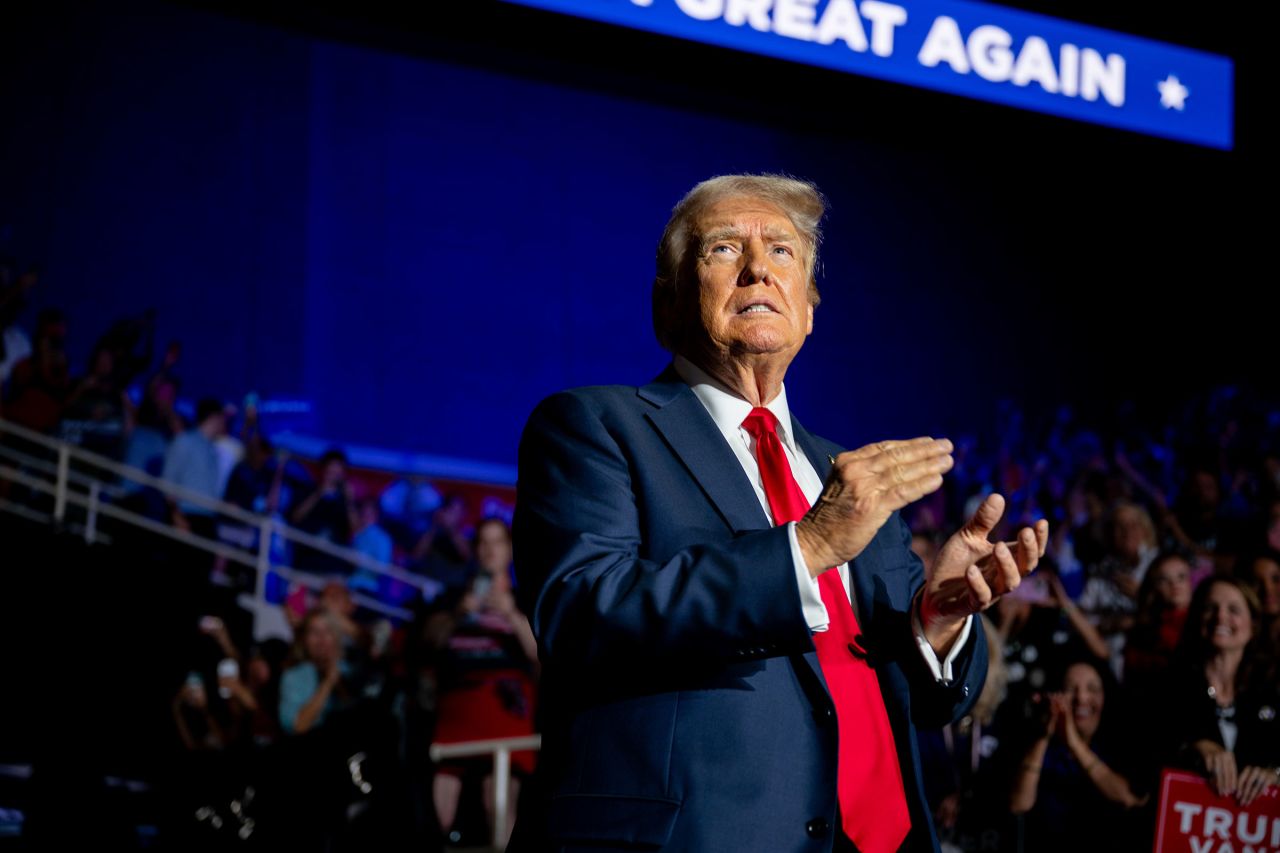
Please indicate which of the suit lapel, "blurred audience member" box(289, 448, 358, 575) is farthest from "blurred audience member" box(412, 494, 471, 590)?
the suit lapel

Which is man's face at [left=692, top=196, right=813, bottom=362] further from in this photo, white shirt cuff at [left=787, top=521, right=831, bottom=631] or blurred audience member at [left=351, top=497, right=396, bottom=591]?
blurred audience member at [left=351, top=497, right=396, bottom=591]

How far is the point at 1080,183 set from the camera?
8.02 meters

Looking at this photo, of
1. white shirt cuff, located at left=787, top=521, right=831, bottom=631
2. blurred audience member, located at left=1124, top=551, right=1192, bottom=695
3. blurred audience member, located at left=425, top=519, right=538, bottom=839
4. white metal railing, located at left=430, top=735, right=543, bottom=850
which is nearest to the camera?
white shirt cuff, located at left=787, top=521, right=831, bottom=631

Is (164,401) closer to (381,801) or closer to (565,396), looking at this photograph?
(381,801)

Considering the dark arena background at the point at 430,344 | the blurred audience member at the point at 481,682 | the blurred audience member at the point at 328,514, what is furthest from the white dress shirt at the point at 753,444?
the blurred audience member at the point at 328,514

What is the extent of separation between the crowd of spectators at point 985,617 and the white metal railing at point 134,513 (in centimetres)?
5

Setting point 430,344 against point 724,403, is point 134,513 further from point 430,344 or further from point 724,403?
point 724,403

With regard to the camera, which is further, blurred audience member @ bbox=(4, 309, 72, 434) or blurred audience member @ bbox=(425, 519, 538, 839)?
blurred audience member @ bbox=(4, 309, 72, 434)

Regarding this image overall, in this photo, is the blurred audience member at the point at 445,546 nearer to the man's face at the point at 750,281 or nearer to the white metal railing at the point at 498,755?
the white metal railing at the point at 498,755

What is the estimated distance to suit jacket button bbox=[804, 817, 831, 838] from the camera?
1346 mm

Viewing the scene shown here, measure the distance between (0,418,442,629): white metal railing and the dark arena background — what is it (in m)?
0.02

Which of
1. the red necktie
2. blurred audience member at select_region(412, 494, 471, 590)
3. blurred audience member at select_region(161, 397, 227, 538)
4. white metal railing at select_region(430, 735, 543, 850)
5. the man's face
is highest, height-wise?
blurred audience member at select_region(161, 397, 227, 538)

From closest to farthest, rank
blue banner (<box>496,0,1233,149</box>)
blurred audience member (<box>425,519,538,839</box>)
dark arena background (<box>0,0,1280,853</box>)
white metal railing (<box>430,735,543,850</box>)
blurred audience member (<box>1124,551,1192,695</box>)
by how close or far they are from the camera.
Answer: blurred audience member (<box>1124,551,1192,695</box>)
blue banner (<box>496,0,1233,149</box>)
dark arena background (<box>0,0,1280,853</box>)
white metal railing (<box>430,735,543,850</box>)
blurred audience member (<box>425,519,538,839</box>)

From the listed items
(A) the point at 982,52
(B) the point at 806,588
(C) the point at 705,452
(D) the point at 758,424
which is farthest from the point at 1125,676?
(B) the point at 806,588
